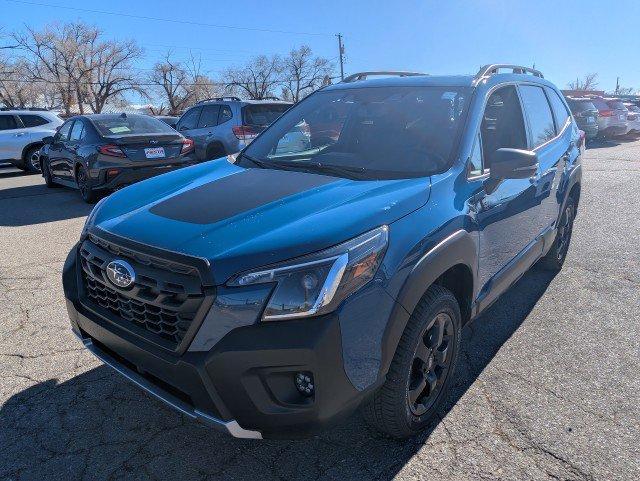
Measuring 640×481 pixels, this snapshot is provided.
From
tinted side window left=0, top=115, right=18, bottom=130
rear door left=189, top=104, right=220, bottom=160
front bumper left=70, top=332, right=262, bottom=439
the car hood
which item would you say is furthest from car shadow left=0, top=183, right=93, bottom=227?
front bumper left=70, top=332, right=262, bottom=439

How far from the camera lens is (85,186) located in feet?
26.9

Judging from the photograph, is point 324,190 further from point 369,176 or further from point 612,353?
point 612,353

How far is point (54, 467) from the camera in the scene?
232cm

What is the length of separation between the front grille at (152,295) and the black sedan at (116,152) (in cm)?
583

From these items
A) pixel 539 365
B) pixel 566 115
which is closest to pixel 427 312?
pixel 539 365

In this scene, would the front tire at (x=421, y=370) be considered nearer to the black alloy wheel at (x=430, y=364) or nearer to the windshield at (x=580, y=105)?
the black alloy wheel at (x=430, y=364)

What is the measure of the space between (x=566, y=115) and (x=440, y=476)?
152 inches

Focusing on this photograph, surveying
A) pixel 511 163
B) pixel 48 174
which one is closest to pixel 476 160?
pixel 511 163

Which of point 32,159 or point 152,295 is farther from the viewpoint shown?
point 32,159

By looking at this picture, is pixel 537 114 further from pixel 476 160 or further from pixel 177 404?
pixel 177 404

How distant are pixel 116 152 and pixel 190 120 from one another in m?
3.90

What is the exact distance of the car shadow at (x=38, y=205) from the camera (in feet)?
24.6

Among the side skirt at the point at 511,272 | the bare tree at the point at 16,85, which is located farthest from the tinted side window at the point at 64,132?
the bare tree at the point at 16,85

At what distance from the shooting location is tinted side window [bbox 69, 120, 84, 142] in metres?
8.57
